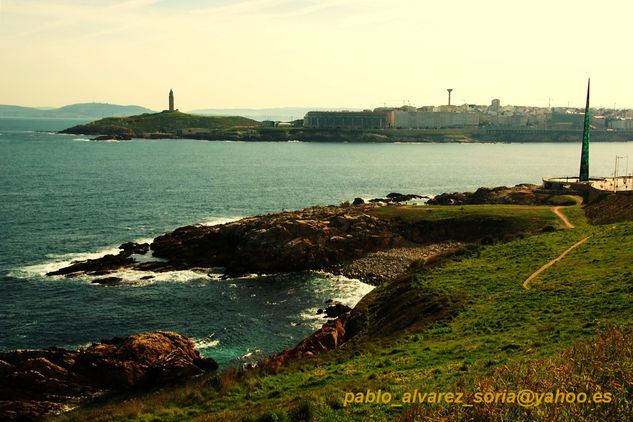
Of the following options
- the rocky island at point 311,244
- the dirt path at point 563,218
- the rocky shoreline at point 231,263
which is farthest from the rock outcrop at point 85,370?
the dirt path at point 563,218

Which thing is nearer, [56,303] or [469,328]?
Result: [469,328]

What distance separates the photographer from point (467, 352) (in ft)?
82.4

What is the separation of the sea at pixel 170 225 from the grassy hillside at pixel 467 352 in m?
8.46

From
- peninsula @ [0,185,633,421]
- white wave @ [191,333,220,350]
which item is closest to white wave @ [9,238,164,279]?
peninsula @ [0,185,633,421]

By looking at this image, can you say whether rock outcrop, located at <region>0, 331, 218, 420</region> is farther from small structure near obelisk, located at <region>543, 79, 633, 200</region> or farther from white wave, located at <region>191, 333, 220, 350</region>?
small structure near obelisk, located at <region>543, 79, 633, 200</region>

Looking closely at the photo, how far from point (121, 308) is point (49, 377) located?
14.1 meters

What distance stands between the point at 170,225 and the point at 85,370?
46.7 metres

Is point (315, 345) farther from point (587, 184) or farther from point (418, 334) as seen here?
point (587, 184)

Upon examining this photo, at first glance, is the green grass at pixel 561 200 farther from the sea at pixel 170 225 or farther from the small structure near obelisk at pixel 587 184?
the sea at pixel 170 225

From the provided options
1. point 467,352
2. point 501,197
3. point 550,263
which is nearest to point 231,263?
point 550,263

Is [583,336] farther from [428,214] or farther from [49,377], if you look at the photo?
[428,214]

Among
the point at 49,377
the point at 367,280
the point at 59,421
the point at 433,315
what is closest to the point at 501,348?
the point at 433,315

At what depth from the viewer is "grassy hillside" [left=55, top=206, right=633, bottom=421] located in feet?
48.2

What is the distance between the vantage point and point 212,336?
131 feet
